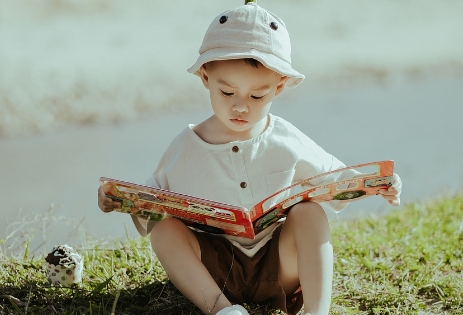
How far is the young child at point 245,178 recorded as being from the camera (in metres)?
2.30

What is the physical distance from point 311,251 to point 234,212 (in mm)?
296

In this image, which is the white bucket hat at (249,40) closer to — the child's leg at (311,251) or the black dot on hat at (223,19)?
the black dot on hat at (223,19)

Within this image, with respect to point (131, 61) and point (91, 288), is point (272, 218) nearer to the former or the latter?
point (91, 288)

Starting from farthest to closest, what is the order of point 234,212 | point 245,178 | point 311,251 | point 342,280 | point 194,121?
1. point 194,121
2. point 342,280
3. point 245,178
4. point 311,251
5. point 234,212

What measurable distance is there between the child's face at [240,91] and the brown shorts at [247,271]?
39 cm

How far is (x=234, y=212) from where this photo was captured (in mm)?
2160

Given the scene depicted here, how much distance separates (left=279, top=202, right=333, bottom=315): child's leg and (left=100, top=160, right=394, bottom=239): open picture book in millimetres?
47

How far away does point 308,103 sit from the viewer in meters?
6.43

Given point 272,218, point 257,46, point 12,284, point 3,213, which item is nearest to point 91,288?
point 12,284

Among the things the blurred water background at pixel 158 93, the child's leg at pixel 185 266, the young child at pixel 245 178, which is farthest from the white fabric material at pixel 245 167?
the blurred water background at pixel 158 93

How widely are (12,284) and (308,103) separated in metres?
4.13

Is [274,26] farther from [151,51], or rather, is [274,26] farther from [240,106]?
[151,51]

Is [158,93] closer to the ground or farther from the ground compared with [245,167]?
farther from the ground

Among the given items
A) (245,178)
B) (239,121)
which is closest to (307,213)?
(245,178)
